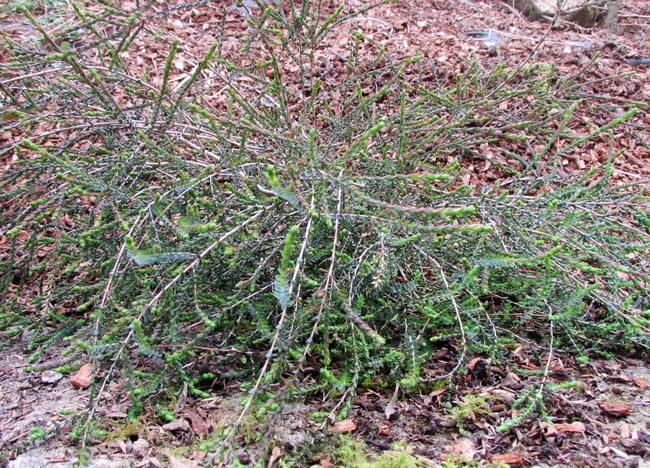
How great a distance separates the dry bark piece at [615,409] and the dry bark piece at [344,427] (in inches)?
37.6

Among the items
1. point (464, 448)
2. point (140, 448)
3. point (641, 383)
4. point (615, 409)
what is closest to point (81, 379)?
point (140, 448)

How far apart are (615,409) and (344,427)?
1.03 m

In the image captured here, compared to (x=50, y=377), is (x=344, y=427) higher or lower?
higher

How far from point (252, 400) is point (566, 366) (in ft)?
4.65

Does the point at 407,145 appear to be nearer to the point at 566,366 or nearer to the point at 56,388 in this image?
the point at 566,366

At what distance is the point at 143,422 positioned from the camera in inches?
75.7

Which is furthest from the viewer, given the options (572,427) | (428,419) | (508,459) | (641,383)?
(641,383)

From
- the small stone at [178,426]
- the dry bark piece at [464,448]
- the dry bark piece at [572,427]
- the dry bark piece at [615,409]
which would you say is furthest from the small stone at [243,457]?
the dry bark piece at [615,409]

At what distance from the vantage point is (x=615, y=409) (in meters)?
1.92

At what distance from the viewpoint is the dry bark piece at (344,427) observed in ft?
6.10

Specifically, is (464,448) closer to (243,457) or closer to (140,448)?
(243,457)

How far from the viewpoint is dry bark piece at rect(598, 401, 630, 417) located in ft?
6.30

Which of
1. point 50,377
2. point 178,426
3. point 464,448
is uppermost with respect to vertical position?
point 464,448

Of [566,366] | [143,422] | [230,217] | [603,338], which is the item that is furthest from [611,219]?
[143,422]
